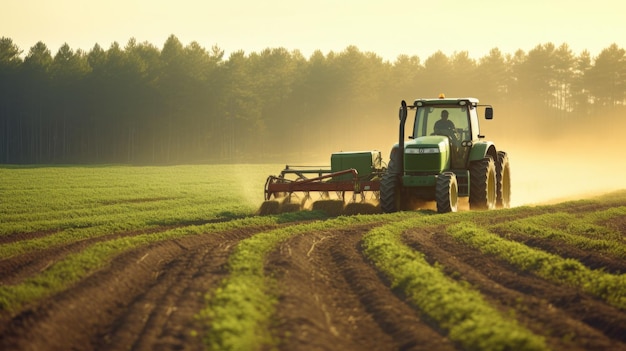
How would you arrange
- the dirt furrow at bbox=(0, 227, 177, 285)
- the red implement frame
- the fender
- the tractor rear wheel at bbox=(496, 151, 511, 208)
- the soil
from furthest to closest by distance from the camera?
1. the tractor rear wheel at bbox=(496, 151, 511, 208)
2. the red implement frame
3. the fender
4. the dirt furrow at bbox=(0, 227, 177, 285)
5. the soil

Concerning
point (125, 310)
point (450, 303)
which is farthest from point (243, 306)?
point (450, 303)

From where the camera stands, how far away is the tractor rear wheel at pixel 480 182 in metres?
21.1

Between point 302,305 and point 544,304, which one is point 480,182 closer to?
point 544,304

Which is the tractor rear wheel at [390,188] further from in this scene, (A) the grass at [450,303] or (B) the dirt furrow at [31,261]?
(B) the dirt furrow at [31,261]

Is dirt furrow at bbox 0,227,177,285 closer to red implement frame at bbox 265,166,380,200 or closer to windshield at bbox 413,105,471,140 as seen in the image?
red implement frame at bbox 265,166,380,200

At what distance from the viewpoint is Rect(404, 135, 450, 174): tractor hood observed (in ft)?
65.7

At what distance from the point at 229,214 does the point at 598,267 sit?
519 inches

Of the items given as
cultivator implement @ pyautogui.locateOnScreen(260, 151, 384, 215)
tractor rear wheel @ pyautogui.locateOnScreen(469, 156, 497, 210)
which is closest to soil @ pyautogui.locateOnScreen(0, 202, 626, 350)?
tractor rear wheel @ pyautogui.locateOnScreen(469, 156, 497, 210)

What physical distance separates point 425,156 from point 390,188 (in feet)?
3.90

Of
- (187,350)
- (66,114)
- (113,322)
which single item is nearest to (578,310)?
(187,350)

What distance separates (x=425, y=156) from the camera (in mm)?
20094

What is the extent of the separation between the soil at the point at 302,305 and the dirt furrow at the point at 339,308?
1cm

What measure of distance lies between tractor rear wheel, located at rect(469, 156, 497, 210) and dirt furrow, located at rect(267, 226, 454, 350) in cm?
803

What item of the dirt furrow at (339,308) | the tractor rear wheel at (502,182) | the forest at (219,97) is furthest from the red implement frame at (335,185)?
the forest at (219,97)
